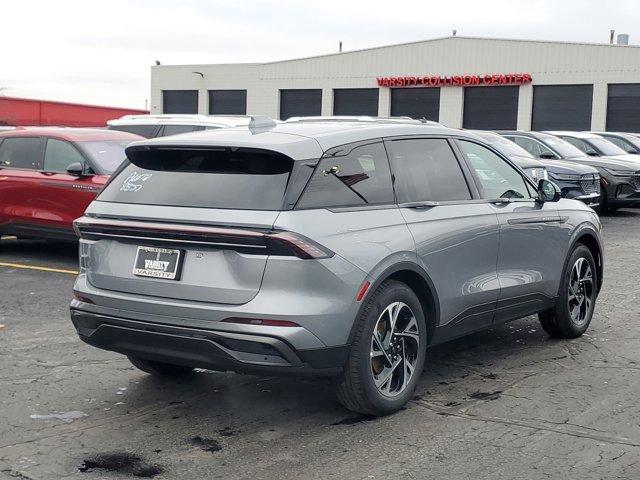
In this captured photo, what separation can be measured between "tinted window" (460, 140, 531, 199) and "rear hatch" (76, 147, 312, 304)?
1.91 m

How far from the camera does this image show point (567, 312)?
7426mm

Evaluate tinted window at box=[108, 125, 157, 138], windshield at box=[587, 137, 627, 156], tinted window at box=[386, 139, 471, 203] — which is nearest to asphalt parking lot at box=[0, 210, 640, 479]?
tinted window at box=[386, 139, 471, 203]

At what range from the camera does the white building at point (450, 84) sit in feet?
136

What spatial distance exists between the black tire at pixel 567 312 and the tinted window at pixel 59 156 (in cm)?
646

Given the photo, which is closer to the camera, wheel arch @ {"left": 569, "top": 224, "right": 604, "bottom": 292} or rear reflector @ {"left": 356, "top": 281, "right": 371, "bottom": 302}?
rear reflector @ {"left": 356, "top": 281, "right": 371, "bottom": 302}

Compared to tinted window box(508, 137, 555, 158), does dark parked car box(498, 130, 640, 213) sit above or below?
below

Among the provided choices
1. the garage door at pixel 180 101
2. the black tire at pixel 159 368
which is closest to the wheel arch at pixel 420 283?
the black tire at pixel 159 368

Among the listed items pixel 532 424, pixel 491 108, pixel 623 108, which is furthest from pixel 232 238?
pixel 491 108

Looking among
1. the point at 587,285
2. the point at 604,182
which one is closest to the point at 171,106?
the point at 604,182

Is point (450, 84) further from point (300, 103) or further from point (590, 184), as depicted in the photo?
point (590, 184)

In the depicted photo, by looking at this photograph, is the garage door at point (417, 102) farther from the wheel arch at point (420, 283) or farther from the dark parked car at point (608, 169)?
the wheel arch at point (420, 283)

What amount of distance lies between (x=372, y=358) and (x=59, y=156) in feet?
24.8

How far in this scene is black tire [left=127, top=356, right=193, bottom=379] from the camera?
20.5 ft

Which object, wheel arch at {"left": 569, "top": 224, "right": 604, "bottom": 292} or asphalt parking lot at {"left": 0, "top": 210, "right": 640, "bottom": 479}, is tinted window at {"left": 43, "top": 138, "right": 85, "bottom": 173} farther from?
wheel arch at {"left": 569, "top": 224, "right": 604, "bottom": 292}
